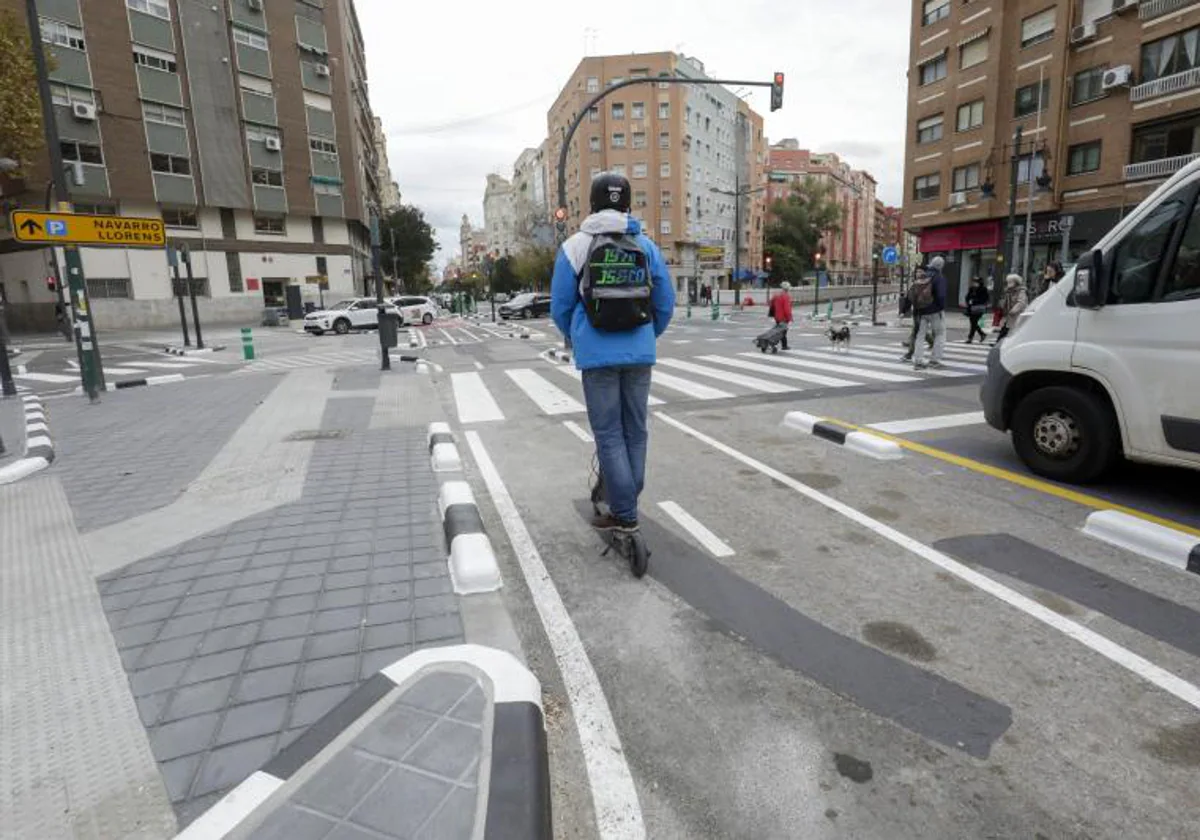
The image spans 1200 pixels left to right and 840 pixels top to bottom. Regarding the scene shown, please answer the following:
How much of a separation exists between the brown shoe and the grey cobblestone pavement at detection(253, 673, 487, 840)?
151 centimetres

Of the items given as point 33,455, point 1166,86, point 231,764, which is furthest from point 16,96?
point 1166,86

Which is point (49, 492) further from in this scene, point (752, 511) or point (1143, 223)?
point (1143, 223)

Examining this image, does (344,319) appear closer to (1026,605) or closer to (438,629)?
(438,629)

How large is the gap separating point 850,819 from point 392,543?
2943mm

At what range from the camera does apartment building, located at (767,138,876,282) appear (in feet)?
355

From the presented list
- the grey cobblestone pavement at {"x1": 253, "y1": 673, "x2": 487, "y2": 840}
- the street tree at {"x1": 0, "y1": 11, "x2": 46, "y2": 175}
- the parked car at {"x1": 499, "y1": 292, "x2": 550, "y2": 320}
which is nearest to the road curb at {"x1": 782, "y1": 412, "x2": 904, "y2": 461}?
the grey cobblestone pavement at {"x1": 253, "y1": 673, "x2": 487, "y2": 840}

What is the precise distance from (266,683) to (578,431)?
5.12 meters

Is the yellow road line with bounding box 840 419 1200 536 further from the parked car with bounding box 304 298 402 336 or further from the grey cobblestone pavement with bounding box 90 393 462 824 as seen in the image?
the parked car with bounding box 304 298 402 336

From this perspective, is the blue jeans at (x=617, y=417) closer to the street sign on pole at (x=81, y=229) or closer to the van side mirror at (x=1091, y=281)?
the van side mirror at (x=1091, y=281)

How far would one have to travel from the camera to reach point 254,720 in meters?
2.41

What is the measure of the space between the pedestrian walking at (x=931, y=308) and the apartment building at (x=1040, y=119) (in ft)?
50.8

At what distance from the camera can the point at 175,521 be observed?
4621mm

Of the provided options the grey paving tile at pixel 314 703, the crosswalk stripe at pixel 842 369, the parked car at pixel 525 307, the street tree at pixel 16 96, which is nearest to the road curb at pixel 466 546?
the grey paving tile at pixel 314 703

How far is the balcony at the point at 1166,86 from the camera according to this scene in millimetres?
25281
